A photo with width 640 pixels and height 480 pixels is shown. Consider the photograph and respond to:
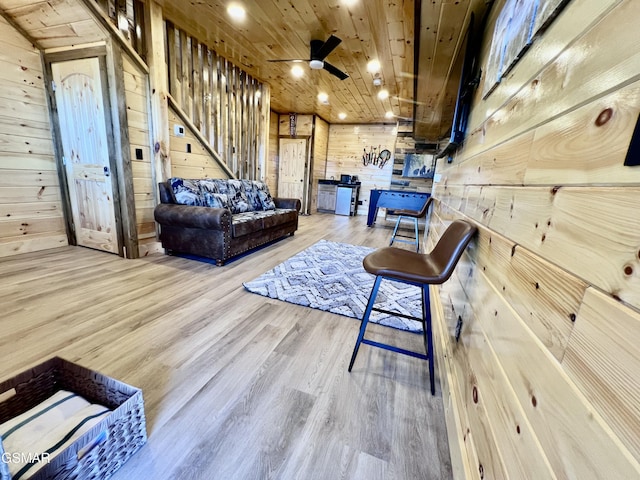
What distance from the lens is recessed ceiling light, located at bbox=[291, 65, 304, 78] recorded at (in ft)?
12.8

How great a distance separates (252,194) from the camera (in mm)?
4051

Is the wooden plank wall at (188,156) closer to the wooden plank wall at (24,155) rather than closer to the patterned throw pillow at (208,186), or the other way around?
the patterned throw pillow at (208,186)

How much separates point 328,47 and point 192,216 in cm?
247

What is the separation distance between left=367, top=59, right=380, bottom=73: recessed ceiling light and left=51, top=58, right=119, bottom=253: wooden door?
3.16 meters

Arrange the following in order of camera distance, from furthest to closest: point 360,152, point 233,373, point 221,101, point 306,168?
point 360,152 → point 306,168 → point 221,101 → point 233,373

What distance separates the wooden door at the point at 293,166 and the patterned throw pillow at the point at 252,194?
111 inches

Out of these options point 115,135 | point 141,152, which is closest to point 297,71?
point 141,152

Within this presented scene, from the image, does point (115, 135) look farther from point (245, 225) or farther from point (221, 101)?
point (221, 101)

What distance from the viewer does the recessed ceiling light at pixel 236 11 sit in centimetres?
262

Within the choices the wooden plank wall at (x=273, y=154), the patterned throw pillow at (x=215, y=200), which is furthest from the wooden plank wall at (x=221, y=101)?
the wooden plank wall at (x=273, y=154)

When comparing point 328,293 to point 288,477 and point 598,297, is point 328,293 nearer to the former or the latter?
point 288,477

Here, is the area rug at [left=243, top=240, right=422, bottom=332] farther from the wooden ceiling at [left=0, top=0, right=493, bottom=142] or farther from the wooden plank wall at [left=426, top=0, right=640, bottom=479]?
the wooden ceiling at [left=0, top=0, right=493, bottom=142]

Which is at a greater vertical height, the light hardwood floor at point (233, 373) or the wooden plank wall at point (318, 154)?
the wooden plank wall at point (318, 154)

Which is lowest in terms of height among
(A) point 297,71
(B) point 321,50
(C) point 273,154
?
(C) point 273,154
